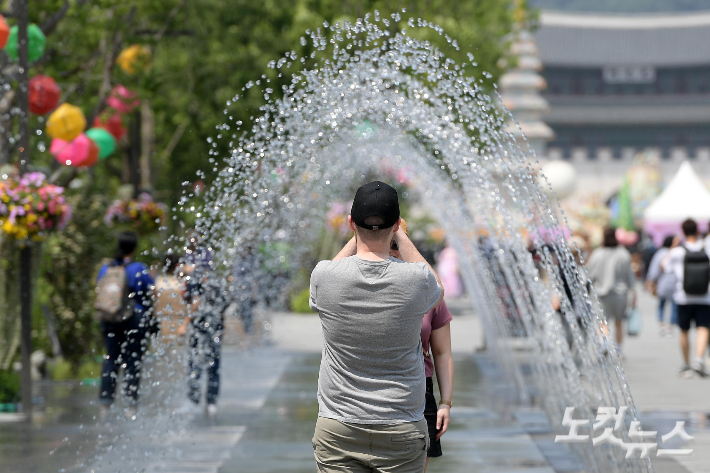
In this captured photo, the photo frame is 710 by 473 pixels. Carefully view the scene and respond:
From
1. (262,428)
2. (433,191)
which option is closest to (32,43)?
(262,428)

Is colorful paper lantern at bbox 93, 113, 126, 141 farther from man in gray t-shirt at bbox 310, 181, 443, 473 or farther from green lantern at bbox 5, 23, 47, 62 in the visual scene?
man in gray t-shirt at bbox 310, 181, 443, 473

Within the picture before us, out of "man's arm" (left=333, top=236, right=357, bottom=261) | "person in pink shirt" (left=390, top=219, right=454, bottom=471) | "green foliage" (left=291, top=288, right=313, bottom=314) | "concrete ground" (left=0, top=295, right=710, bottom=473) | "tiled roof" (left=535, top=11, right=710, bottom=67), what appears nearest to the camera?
"man's arm" (left=333, top=236, right=357, bottom=261)

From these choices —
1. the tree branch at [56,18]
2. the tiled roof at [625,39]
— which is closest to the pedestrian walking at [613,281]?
the tree branch at [56,18]

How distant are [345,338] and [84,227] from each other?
9586mm

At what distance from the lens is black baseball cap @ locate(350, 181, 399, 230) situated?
12.4 ft

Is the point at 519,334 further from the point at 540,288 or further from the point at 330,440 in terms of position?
the point at 330,440

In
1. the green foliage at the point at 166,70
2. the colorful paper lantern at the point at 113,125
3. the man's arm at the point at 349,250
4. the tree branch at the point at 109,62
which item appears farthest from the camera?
the colorful paper lantern at the point at 113,125

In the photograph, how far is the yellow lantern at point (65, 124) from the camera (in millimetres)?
11891

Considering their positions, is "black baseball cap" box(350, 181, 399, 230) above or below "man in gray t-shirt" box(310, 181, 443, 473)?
above

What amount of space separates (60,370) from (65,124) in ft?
8.71

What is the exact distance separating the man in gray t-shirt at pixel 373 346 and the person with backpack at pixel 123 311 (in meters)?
5.68

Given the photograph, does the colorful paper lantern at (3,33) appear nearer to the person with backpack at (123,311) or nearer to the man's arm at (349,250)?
the person with backpack at (123,311)

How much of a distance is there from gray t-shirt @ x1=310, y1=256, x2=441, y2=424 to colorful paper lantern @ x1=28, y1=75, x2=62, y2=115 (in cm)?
864

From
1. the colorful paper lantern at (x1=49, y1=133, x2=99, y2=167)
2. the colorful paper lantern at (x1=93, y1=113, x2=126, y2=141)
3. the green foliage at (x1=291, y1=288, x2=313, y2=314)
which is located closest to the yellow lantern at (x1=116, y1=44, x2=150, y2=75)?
the colorful paper lantern at (x1=93, y1=113, x2=126, y2=141)
